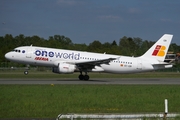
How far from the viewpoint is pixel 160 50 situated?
1845 inches

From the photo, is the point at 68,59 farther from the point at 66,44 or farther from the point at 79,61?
the point at 66,44

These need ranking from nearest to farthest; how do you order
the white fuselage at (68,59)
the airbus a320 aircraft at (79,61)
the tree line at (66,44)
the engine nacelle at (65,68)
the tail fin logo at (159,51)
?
the engine nacelle at (65,68) → the airbus a320 aircraft at (79,61) → the white fuselage at (68,59) → the tail fin logo at (159,51) → the tree line at (66,44)

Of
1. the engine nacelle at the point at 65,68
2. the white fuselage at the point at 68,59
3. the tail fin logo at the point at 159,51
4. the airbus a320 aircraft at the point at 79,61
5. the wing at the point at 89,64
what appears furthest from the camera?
the tail fin logo at the point at 159,51

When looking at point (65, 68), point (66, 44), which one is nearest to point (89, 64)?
point (65, 68)

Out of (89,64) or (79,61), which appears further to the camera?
(79,61)

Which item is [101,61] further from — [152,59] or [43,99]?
[43,99]

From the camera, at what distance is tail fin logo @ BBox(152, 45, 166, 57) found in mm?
46625

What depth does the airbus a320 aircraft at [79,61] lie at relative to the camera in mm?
41303

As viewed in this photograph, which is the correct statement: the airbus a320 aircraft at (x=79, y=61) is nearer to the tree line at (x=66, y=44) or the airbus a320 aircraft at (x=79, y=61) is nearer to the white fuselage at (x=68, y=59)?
the white fuselage at (x=68, y=59)

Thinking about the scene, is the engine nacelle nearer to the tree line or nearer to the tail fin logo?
the tail fin logo

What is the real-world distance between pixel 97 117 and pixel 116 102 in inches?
270

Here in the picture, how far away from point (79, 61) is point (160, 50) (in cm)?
1068

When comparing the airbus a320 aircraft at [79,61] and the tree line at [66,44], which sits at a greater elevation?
the tree line at [66,44]

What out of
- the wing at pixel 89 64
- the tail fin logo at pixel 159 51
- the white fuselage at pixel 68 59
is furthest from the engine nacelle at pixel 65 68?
the tail fin logo at pixel 159 51
